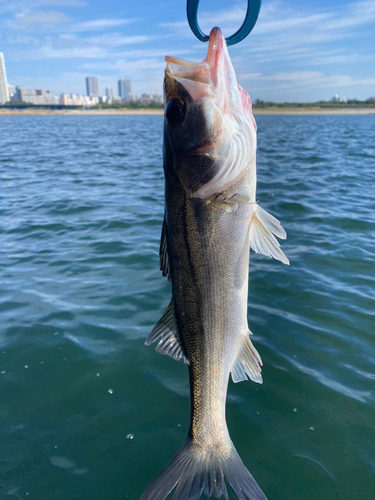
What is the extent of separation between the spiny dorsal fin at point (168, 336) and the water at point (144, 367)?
1571 millimetres

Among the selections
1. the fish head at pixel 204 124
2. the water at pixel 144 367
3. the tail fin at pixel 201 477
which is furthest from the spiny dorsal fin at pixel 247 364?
the water at pixel 144 367

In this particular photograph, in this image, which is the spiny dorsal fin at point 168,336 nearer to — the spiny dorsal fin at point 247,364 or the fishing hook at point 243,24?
the spiny dorsal fin at point 247,364

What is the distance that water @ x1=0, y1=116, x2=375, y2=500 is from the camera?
3.30 metres

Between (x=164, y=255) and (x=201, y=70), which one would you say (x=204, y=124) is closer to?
(x=201, y=70)

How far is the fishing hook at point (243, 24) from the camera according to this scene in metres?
1.97

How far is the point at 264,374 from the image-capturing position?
438 centimetres

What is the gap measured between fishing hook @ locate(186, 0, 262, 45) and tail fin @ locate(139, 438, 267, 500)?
238 cm

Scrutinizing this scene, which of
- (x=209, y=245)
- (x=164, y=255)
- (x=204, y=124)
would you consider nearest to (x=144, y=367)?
(x=164, y=255)

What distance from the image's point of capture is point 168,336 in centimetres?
238

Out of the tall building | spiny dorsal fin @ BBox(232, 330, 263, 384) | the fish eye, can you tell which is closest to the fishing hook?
the fish eye

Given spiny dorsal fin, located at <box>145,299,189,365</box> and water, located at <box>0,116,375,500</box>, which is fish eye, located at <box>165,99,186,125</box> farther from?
water, located at <box>0,116,375,500</box>

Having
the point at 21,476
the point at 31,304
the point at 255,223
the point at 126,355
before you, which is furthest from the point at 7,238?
the point at 255,223

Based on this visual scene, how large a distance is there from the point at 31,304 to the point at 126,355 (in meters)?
2.02

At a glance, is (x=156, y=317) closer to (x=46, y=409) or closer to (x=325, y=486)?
(x=46, y=409)
